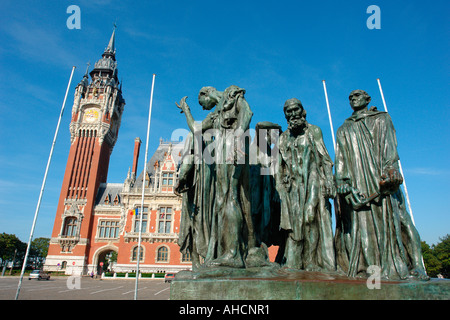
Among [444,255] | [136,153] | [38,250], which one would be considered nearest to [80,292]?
[136,153]

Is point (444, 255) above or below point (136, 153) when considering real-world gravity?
below

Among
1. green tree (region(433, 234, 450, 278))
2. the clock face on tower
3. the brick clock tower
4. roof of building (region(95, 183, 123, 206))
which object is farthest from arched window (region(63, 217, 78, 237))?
green tree (region(433, 234, 450, 278))

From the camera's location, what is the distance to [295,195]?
4.34 m

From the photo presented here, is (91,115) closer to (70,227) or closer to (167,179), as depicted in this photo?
(70,227)


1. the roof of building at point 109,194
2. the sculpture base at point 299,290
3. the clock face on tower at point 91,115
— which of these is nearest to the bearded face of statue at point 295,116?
the sculpture base at point 299,290

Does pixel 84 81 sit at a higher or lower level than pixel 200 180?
higher

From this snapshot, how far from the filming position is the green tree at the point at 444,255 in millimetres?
39594

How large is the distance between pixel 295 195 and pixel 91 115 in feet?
176
